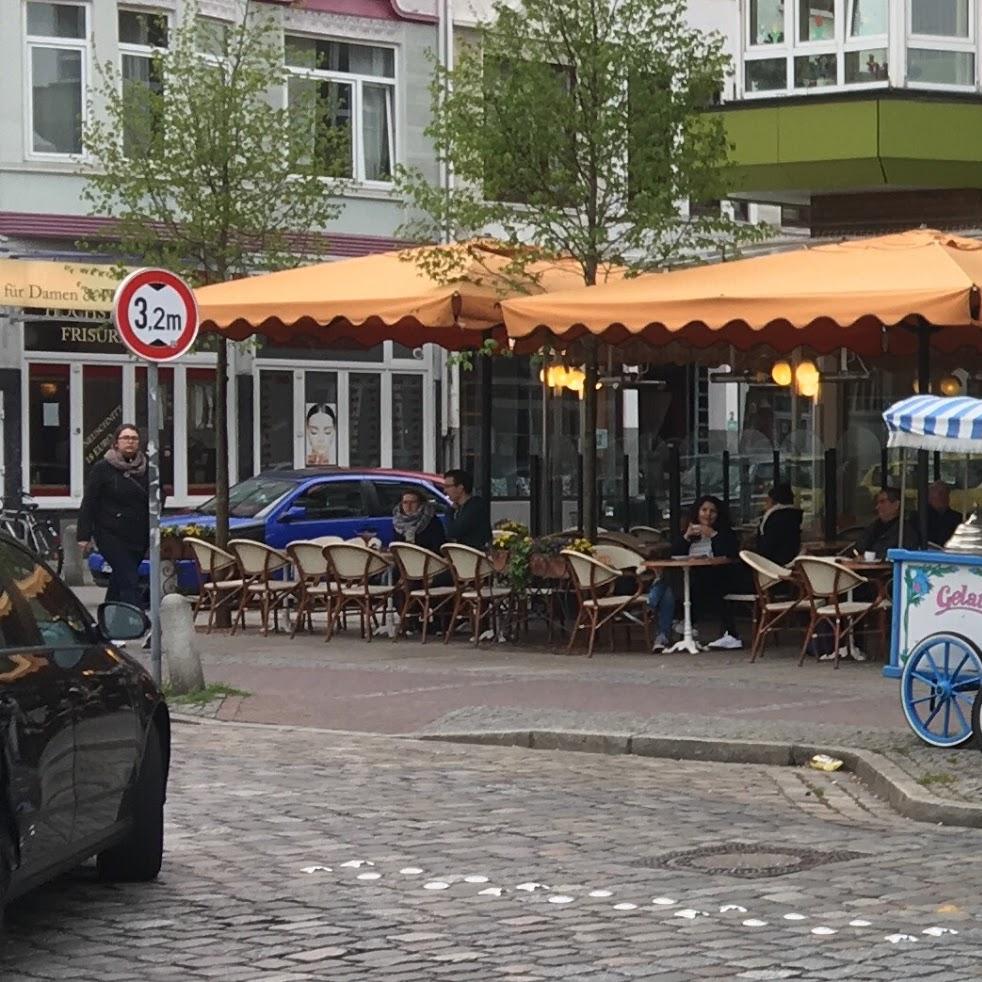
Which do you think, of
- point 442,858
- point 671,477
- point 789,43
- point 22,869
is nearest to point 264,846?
point 442,858

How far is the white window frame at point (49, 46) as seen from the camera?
33156 millimetres

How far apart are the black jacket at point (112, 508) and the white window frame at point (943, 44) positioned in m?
10.7

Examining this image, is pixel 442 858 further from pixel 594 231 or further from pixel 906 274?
pixel 594 231

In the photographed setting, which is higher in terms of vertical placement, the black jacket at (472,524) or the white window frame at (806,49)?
the white window frame at (806,49)

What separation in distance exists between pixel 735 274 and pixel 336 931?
10.6 m

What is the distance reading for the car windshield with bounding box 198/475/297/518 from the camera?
26.0 m

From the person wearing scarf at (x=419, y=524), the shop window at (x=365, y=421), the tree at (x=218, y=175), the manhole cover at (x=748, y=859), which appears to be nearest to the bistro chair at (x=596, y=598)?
the person wearing scarf at (x=419, y=524)

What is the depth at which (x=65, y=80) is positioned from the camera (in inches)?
1319

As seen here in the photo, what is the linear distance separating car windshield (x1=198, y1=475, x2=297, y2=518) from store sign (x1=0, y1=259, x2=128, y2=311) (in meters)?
6.76

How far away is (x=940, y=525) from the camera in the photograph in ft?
63.7

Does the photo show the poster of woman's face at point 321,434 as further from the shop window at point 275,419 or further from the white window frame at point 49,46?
the white window frame at point 49,46

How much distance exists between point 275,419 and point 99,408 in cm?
326

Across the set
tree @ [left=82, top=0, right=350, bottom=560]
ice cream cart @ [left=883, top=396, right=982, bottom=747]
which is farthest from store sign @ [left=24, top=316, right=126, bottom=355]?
ice cream cart @ [left=883, top=396, right=982, bottom=747]

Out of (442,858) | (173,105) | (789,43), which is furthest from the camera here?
(789,43)
